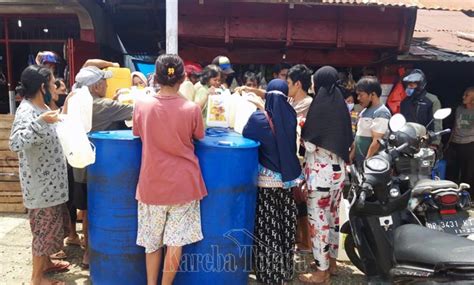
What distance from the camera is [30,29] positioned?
778 cm

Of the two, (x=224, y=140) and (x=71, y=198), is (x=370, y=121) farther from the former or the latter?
(x=71, y=198)

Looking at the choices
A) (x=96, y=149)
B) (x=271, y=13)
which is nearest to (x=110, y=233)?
(x=96, y=149)

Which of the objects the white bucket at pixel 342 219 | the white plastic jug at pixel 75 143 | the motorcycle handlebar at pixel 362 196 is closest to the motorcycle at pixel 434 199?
the motorcycle handlebar at pixel 362 196

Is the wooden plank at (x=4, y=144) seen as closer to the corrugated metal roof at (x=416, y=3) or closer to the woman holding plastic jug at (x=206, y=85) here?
the woman holding plastic jug at (x=206, y=85)

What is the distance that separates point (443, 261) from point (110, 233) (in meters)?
2.27

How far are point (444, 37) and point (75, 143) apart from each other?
7.93 meters

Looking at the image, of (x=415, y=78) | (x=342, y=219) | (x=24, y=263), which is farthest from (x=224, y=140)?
(x=415, y=78)

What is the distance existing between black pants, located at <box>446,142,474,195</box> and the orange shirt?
5487 mm

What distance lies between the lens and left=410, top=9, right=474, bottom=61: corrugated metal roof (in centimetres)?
678

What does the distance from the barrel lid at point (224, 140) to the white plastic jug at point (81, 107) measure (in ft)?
2.94

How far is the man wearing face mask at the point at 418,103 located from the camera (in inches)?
227

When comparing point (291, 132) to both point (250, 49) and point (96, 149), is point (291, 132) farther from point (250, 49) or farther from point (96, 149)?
point (250, 49)

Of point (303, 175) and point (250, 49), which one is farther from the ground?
point (250, 49)

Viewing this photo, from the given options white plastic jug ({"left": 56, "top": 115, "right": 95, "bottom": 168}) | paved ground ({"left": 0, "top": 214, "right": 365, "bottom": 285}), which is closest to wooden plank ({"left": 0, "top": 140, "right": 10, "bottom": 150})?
paved ground ({"left": 0, "top": 214, "right": 365, "bottom": 285})
